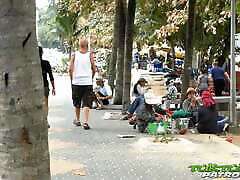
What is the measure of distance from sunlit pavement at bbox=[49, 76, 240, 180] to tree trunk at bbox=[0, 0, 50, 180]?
2.55 metres

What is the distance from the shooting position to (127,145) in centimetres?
804

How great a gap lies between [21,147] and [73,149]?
438 cm

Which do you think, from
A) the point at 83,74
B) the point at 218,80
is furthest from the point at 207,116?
the point at 218,80

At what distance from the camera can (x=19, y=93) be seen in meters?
3.33

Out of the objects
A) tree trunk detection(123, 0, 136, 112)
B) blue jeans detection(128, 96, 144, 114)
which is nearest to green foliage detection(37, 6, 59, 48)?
tree trunk detection(123, 0, 136, 112)

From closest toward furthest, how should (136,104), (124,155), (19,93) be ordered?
(19,93), (124,155), (136,104)

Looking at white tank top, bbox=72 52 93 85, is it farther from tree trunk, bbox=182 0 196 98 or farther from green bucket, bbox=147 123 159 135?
tree trunk, bbox=182 0 196 98

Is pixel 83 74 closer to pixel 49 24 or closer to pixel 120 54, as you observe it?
pixel 120 54

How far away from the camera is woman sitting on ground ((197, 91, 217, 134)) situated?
386 inches

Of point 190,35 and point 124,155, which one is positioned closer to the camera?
point 124,155

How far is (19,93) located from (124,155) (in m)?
4.07

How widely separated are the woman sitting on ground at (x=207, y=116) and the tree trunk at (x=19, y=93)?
673cm

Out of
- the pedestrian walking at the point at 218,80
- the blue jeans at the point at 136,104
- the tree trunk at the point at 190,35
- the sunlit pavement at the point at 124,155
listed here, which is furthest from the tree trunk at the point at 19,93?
the pedestrian walking at the point at 218,80

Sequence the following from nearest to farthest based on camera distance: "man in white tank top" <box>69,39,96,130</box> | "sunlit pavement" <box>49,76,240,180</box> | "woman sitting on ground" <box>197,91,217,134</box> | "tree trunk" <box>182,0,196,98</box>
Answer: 1. "sunlit pavement" <box>49,76,240,180</box>
2. "man in white tank top" <box>69,39,96,130</box>
3. "woman sitting on ground" <box>197,91,217,134</box>
4. "tree trunk" <box>182,0,196,98</box>
